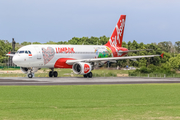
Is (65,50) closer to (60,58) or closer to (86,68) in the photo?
(60,58)

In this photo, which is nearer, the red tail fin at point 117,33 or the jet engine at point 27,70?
the jet engine at point 27,70

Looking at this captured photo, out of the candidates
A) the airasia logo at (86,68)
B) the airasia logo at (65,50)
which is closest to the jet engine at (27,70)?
the airasia logo at (65,50)

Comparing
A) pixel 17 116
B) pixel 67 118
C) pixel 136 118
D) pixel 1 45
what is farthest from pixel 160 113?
pixel 1 45

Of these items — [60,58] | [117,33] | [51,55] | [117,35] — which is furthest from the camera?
[117,35]

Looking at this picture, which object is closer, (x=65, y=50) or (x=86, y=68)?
(x=86, y=68)

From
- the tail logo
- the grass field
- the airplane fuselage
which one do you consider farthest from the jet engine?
the grass field

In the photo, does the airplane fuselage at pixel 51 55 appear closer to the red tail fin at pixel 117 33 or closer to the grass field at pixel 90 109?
the red tail fin at pixel 117 33

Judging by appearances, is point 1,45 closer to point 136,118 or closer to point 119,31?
point 119,31

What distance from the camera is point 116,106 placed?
68.2 feet

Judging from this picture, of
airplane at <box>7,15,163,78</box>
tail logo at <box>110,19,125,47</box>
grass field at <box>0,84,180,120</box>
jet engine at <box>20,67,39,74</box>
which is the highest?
Result: tail logo at <box>110,19,125,47</box>

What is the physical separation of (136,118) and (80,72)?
37239 millimetres

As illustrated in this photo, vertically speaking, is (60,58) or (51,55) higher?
(51,55)

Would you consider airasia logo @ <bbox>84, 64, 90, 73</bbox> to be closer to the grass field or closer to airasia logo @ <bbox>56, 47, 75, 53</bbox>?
airasia logo @ <bbox>56, 47, 75, 53</bbox>

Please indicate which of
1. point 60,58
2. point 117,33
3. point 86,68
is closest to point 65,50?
point 60,58
